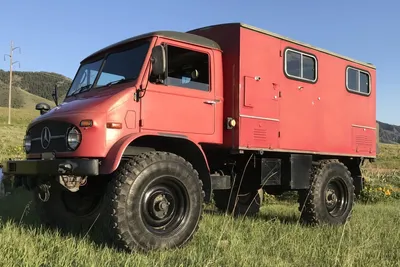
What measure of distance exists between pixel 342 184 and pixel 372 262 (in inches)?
145

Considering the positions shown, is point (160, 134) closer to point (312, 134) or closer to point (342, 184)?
point (312, 134)

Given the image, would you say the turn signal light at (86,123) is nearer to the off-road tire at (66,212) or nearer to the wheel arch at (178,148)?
the wheel arch at (178,148)

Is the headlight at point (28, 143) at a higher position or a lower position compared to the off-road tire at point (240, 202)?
higher

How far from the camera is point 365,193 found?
44.3 ft

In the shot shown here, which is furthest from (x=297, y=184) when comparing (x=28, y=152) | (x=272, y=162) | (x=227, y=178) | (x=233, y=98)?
(x=28, y=152)

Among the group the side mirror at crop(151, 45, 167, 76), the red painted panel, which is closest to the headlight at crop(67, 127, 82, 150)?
the side mirror at crop(151, 45, 167, 76)

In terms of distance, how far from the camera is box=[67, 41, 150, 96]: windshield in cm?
568

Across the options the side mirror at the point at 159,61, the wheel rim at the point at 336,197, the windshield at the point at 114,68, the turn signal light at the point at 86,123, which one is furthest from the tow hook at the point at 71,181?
the wheel rim at the point at 336,197

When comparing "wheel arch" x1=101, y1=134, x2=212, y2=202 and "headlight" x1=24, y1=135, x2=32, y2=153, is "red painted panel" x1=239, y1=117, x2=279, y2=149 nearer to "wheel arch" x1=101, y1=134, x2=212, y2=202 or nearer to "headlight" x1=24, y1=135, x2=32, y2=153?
"wheel arch" x1=101, y1=134, x2=212, y2=202

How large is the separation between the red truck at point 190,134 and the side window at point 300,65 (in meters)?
0.03

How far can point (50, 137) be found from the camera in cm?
539

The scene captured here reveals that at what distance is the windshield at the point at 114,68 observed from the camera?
18.6 feet

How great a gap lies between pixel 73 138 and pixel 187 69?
1.92m

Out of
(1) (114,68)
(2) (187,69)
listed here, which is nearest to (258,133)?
(2) (187,69)
